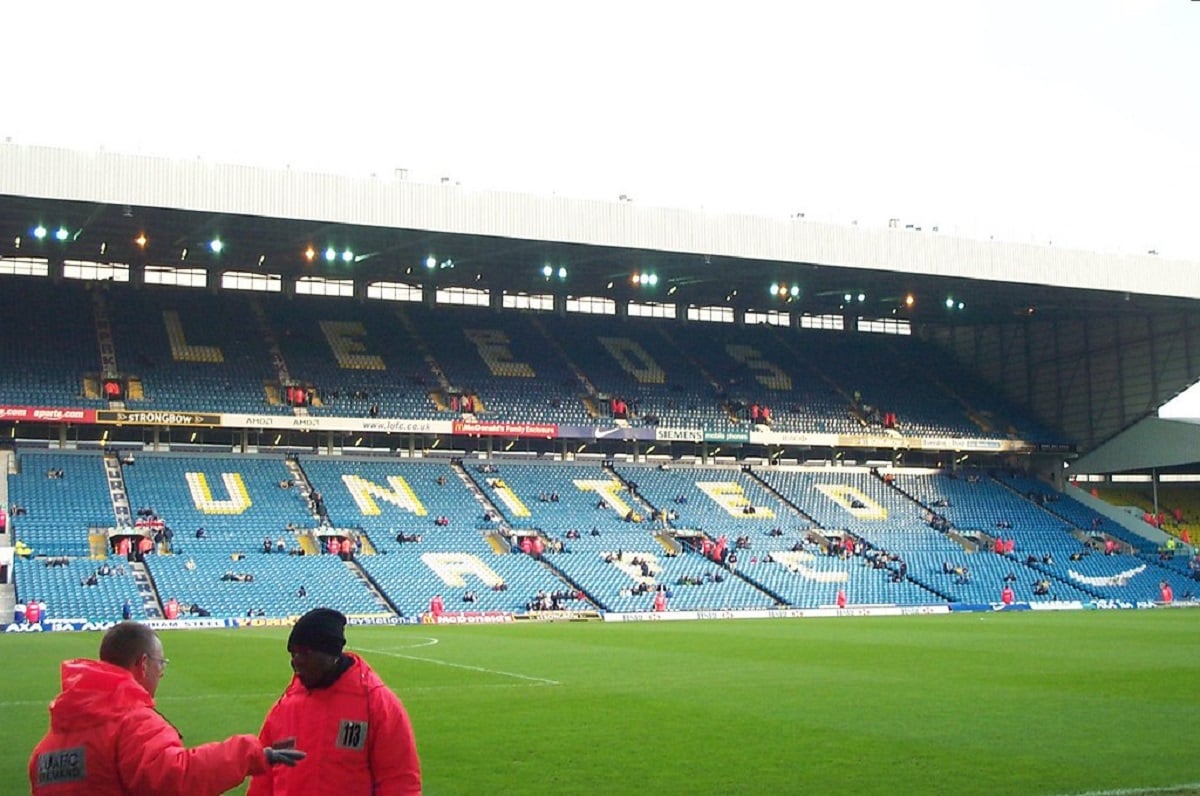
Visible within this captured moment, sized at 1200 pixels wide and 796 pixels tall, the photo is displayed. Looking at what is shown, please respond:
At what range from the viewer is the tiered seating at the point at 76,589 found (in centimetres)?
4375

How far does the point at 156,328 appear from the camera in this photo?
61969 millimetres

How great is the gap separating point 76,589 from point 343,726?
4241 cm

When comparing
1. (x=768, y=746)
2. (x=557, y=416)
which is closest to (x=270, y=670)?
(x=768, y=746)

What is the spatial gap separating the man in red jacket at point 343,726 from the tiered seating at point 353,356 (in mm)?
55061

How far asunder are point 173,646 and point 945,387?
5255 cm

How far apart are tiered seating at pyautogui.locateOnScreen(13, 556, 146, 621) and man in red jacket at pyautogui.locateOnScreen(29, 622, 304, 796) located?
4064cm

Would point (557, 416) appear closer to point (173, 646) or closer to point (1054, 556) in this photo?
point (1054, 556)

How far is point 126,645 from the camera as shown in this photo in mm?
5582

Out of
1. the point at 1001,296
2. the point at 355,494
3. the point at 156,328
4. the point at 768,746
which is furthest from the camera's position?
the point at 1001,296

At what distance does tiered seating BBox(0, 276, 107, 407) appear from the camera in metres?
55.5

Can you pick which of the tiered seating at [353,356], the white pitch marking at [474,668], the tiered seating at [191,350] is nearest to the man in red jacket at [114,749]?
the white pitch marking at [474,668]

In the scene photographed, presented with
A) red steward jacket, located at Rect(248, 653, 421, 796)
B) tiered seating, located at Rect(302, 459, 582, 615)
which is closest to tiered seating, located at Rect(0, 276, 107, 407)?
tiered seating, located at Rect(302, 459, 582, 615)

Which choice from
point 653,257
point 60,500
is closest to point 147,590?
point 60,500

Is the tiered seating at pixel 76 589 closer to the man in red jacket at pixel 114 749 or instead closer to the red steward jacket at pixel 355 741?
the red steward jacket at pixel 355 741
